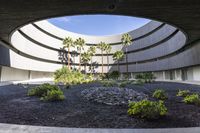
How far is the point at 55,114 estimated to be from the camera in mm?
8898

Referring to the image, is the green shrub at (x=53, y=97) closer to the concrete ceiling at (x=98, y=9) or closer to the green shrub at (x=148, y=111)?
the green shrub at (x=148, y=111)

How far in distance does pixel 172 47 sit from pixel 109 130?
43.4 m

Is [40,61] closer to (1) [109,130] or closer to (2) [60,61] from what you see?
(2) [60,61]

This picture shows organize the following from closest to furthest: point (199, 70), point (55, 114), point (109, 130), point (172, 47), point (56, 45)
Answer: point (109, 130) < point (55, 114) < point (199, 70) < point (172, 47) < point (56, 45)

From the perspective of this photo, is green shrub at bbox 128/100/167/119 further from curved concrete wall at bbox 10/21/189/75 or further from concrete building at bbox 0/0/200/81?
curved concrete wall at bbox 10/21/189/75

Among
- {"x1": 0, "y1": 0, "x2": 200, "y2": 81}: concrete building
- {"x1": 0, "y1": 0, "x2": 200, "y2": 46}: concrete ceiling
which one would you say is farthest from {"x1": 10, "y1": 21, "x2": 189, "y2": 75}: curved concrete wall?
{"x1": 0, "y1": 0, "x2": 200, "y2": 46}: concrete ceiling

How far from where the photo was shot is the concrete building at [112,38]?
16.8m

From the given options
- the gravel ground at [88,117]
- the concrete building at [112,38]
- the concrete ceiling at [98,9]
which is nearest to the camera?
the gravel ground at [88,117]

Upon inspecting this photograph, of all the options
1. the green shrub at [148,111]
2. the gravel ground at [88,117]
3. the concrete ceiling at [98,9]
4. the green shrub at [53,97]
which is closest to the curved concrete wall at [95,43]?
the concrete ceiling at [98,9]

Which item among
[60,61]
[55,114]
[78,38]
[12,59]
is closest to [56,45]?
[60,61]

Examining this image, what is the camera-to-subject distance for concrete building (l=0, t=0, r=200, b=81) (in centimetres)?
1684

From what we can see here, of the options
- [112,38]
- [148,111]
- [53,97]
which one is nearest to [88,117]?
[148,111]

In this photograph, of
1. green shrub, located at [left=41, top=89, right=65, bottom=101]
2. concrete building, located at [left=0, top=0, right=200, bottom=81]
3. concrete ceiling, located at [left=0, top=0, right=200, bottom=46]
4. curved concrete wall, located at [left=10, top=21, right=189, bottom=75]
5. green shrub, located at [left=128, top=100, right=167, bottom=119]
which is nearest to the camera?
green shrub, located at [left=128, top=100, right=167, bottom=119]

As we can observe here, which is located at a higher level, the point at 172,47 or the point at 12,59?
the point at 172,47
